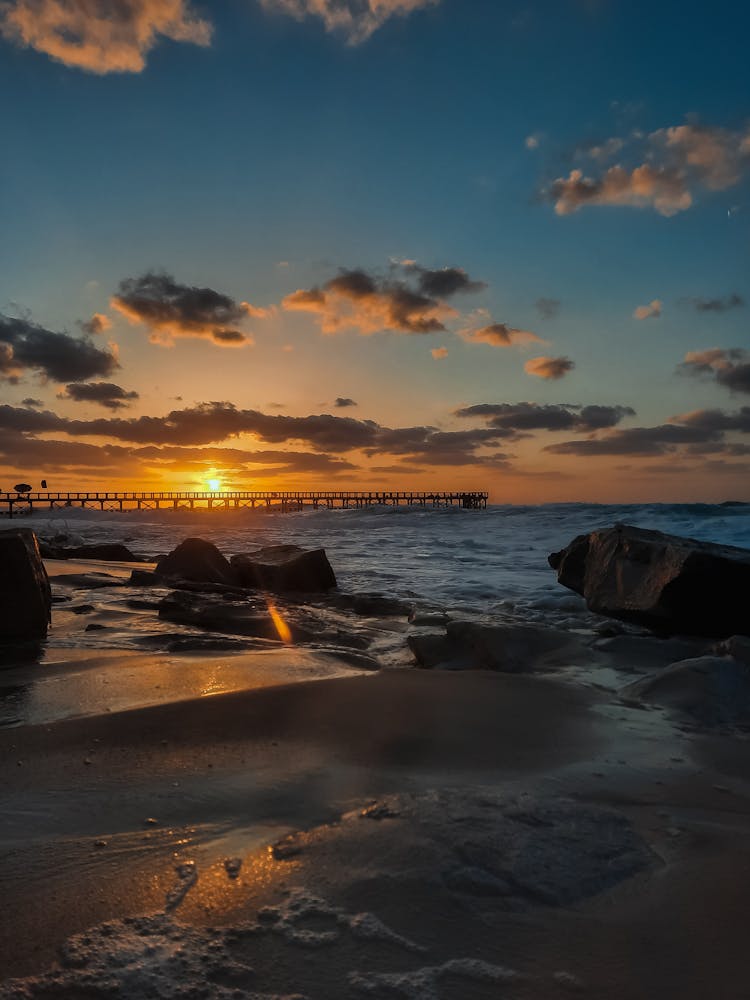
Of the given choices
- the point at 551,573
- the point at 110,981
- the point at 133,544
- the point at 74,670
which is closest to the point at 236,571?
the point at 74,670

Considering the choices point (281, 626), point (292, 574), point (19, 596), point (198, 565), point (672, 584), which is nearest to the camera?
point (19, 596)

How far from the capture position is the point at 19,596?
4.32 m

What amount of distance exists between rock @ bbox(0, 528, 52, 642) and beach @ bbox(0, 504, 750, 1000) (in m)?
1.25

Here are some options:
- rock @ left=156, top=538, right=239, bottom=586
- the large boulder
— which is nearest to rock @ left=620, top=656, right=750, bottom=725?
the large boulder

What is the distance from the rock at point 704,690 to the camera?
2.98m

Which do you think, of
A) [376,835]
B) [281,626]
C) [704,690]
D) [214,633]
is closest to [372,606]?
[281,626]

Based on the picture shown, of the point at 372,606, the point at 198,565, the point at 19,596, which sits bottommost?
the point at 372,606

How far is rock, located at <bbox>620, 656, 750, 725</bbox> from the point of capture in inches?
117

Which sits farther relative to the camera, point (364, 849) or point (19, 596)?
point (19, 596)

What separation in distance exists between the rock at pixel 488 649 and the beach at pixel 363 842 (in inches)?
23.8

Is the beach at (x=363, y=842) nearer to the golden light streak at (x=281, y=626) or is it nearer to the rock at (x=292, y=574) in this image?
the golden light streak at (x=281, y=626)

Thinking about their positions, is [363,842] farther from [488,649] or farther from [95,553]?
[95,553]

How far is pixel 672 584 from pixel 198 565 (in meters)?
5.28

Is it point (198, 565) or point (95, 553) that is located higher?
point (198, 565)
